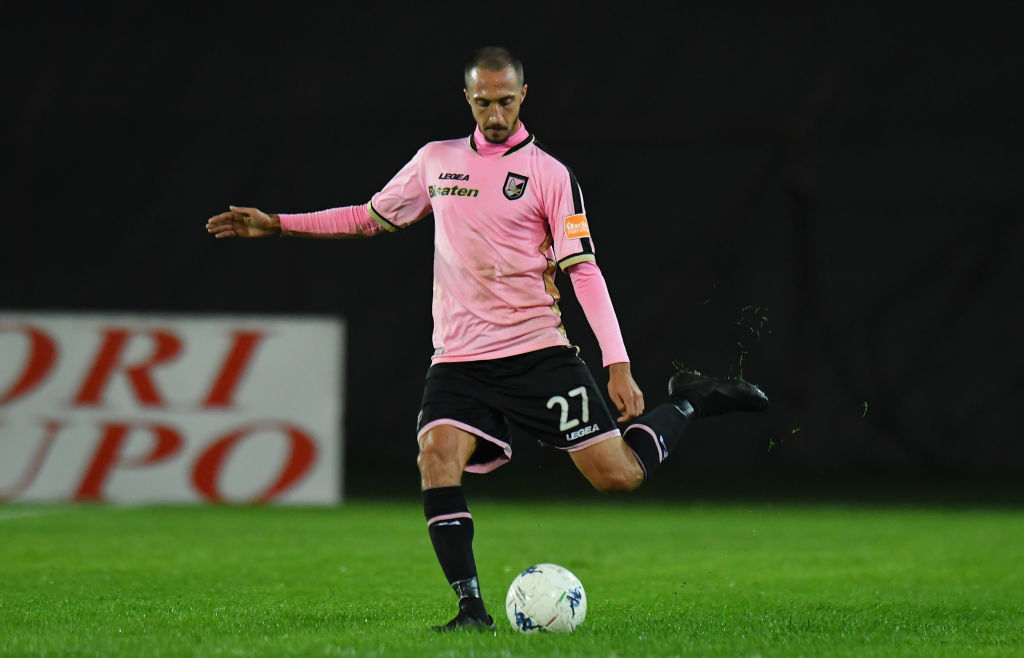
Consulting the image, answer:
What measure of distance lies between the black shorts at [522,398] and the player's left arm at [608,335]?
0.46 ft

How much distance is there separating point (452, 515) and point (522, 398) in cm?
50

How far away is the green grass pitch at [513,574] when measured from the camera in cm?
472

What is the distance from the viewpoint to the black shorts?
5176mm

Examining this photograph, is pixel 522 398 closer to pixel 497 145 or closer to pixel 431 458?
pixel 431 458

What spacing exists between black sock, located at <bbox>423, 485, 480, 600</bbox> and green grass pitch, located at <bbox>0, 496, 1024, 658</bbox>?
0.21 m

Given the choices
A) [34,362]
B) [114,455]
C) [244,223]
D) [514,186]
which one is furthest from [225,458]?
[514,186]

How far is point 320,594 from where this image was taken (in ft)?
20.7

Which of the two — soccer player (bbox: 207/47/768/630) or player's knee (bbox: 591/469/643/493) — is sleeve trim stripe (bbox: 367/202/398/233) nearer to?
soccer player (bbox: 207/47/768/630)

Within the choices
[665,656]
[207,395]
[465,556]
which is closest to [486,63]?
[465,556]

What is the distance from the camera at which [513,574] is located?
7.44 metres

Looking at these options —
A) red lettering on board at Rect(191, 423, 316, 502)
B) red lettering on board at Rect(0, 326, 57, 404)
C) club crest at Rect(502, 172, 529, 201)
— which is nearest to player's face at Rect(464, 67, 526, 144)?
club crest at Rect(502, 172, 529, 201)

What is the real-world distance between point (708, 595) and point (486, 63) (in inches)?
106

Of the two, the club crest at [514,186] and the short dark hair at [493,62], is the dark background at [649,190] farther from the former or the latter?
the short dark hair at [493,62]

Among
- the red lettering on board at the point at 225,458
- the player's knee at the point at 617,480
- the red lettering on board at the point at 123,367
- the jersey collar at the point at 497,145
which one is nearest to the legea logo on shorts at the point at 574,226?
the jersey collar at the point at 497,145
